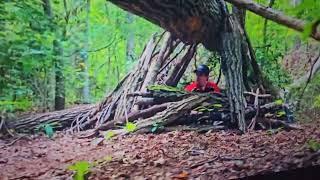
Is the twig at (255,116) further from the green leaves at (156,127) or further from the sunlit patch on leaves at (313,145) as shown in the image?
the green leaves at (156,127)

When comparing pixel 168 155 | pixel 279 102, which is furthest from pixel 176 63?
pixel 279 102

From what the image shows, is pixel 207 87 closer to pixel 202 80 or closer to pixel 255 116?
pixel 202 80

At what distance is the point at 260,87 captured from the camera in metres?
1.92

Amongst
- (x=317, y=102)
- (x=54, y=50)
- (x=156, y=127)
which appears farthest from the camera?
(x=317, y=102)

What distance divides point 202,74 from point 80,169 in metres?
0.61

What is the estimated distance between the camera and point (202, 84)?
6.04 feet

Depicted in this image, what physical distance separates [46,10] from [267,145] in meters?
1.14

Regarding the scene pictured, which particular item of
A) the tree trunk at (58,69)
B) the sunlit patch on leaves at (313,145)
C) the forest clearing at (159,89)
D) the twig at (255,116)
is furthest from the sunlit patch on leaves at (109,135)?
the sunlit patch on leaves at (313,145)

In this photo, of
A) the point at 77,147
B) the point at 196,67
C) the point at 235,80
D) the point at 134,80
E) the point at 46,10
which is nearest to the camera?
the point at 46,10

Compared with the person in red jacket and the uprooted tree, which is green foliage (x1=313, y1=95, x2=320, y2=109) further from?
the person in red jacket

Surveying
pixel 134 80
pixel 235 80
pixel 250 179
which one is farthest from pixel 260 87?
pixel 134 80

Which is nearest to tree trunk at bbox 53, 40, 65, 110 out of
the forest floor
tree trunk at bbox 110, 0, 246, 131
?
the forest floor

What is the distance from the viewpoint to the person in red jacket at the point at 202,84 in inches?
70.9

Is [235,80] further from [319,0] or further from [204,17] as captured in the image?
[319,0]
